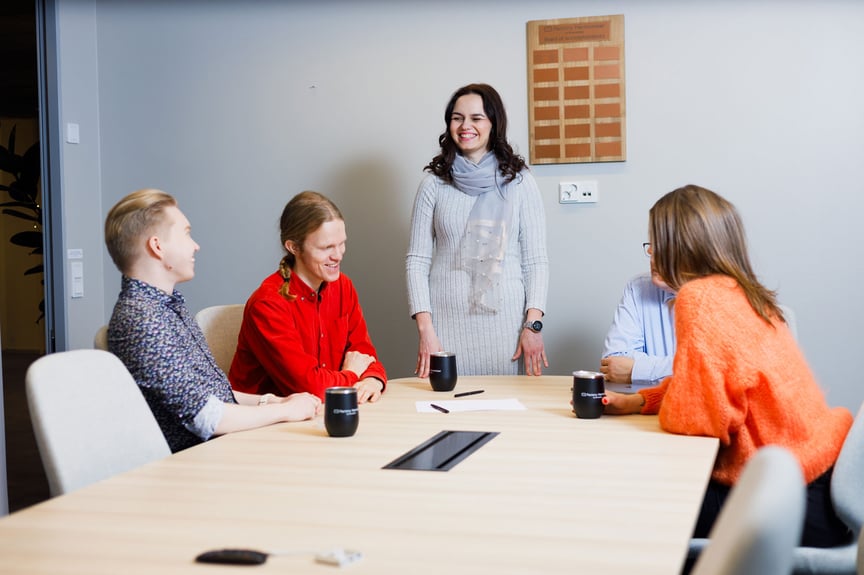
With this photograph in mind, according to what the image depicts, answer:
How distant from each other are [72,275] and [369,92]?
5.26ft

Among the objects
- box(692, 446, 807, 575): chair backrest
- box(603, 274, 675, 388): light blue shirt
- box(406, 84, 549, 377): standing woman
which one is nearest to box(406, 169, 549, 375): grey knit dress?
Result: box(406, 84, 549, 377): standing woman

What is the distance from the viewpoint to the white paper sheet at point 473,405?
6.38ft

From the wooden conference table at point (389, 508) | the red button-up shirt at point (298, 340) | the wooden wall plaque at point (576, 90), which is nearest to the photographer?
the wooden conference table at point (389, 508)

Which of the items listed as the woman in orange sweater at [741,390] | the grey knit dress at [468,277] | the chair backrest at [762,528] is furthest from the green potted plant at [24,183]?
the chair backrest at [762,528]

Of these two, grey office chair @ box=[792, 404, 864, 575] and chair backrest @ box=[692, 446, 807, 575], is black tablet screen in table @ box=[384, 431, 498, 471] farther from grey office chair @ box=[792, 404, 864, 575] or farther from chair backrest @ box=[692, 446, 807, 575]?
chair backrest @ box=[692, 446, 807, 575]

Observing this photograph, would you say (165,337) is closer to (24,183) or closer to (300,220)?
(300,220)

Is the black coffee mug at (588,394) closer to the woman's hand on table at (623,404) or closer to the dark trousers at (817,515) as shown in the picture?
the woman's hand on table at (623,404)

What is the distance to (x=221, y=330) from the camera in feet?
8.66

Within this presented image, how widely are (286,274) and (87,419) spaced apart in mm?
910

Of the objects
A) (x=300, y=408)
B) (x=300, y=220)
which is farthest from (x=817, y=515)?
(x=300, y=220)

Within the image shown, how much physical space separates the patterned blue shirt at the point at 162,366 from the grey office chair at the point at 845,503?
1.19 metres

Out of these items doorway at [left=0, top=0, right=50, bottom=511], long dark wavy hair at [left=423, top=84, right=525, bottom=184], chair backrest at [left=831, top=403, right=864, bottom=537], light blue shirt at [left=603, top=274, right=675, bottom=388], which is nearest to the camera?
chair backrest at [left=831, top=403, right=864, bottom=537]

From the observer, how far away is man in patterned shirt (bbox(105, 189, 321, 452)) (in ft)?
5.62

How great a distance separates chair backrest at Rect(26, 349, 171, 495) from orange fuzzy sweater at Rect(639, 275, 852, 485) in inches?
39.6
